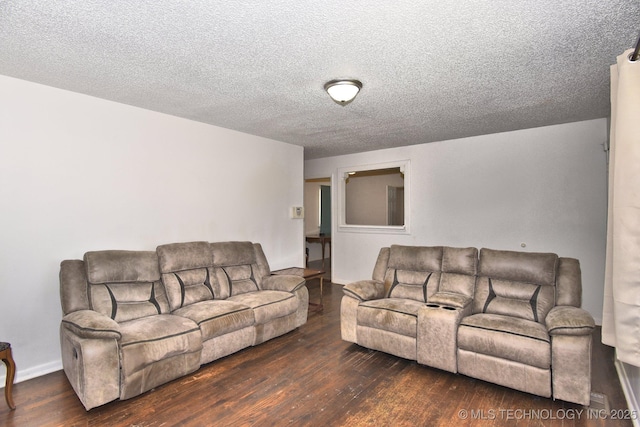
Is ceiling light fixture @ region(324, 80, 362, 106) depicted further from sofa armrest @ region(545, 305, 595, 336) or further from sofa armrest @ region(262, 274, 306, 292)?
sofa armrest @ region(545, 305, 595, 336)

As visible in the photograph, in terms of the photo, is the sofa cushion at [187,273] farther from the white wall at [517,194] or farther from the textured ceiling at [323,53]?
the white wall at [517,194]

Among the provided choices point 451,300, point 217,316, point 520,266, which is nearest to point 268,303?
point 217,316

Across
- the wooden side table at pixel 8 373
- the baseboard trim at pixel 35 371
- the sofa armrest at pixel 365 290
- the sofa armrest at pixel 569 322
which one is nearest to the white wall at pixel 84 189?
the baseboard trim at pixel 35 371

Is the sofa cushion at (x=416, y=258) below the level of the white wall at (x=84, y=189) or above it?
below

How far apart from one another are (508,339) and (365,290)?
134 cm

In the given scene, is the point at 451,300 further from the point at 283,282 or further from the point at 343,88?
the point at 343,88

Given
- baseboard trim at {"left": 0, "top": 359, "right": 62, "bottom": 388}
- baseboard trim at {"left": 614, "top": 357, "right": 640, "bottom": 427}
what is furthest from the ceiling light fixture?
baseboard trim at {"left": 0, "top": 359, "right": 62, "bottom": 388}

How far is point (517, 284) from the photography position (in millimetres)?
3004

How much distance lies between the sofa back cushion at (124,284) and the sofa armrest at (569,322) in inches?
129

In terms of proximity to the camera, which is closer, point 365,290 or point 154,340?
point 154,340

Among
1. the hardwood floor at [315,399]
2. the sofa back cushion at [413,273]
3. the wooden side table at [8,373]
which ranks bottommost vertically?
the hardwood floor at [315,399]

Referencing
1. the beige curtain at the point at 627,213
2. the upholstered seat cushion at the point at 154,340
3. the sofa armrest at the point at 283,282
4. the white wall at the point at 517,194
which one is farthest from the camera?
the white wall at the point at 517,194

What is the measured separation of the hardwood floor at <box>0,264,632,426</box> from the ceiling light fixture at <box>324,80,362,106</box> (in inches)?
92.2

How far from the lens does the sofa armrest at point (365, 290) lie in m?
3.31
